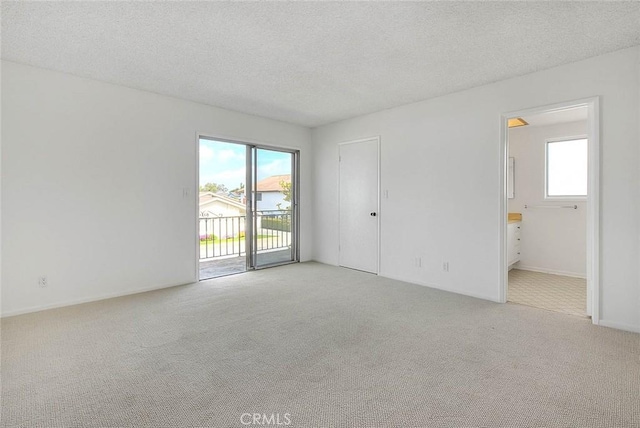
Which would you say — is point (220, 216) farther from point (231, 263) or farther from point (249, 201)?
point (249, 201)

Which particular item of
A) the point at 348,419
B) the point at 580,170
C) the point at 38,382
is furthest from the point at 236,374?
the point at 580,170

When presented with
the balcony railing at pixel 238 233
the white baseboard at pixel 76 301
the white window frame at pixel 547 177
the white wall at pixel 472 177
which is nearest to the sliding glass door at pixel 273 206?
the balcony railing at pixel 238 233

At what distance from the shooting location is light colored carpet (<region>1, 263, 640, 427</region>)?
5.65 feet

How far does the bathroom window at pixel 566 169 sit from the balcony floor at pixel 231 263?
4.61 meters

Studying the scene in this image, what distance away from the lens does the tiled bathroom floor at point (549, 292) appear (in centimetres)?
349

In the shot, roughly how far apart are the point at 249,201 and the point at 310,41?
296 cm

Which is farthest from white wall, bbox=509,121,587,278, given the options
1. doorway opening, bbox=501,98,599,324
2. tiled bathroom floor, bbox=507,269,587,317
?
tiled bathroom floor, bbox=507,269,587,317

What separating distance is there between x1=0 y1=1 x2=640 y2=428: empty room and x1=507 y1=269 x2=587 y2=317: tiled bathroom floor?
0.06 metres

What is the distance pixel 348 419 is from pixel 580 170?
5373 millimetres

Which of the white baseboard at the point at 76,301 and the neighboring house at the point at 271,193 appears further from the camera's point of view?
the neighboring house at the point at 271,193

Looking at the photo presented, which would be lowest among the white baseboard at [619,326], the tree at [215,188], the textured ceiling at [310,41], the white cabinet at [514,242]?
the white baseboard at [619,326]

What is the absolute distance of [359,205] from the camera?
5.23 meters

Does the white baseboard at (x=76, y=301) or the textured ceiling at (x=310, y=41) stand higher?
the textured ceiling at (x=310, y=41)

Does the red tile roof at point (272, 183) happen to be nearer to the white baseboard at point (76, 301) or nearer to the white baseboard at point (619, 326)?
the white baseboard at point (76, 301)
